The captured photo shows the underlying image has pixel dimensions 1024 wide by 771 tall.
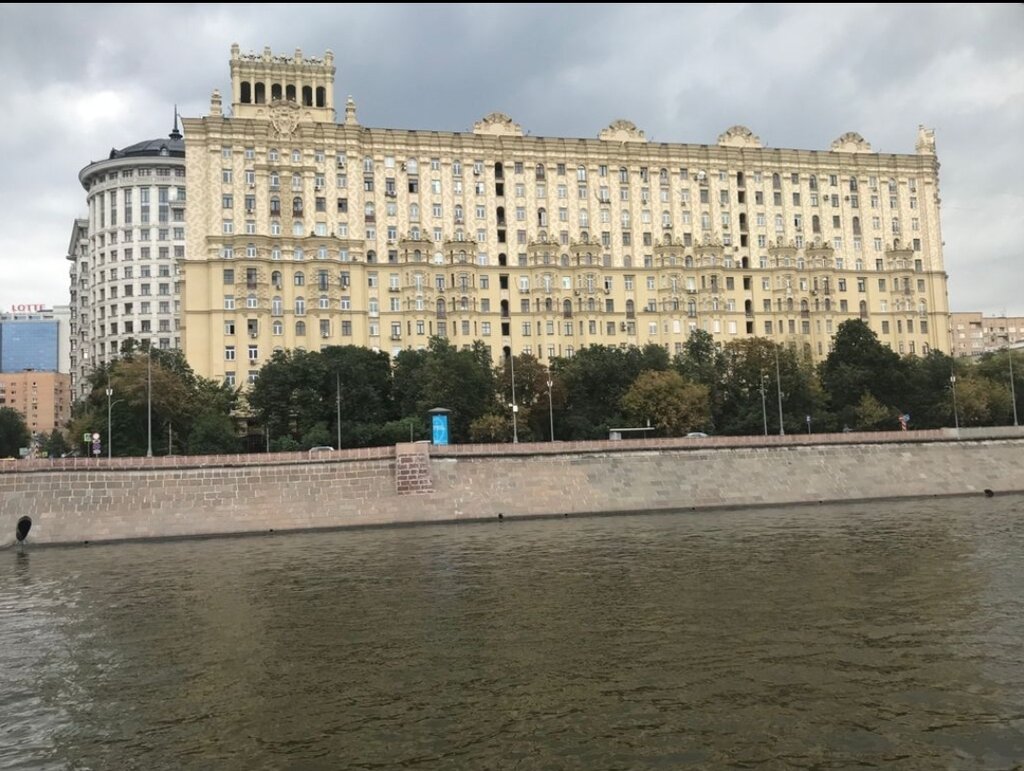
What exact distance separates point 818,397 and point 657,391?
72.4ft

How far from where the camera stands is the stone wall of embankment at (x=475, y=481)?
51438 millimetres

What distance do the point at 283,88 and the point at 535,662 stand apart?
341 ft

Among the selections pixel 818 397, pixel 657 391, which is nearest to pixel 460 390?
pixel 657 391

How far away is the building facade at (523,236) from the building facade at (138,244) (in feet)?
161

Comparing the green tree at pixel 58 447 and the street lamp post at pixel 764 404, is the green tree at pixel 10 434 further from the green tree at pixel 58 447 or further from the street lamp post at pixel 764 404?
the street lamp post at pixel 764 404

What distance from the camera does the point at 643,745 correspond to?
1354 centimetres

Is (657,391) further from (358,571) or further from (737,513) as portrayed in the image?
(358,571)

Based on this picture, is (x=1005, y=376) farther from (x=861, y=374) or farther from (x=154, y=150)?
(x=154, y=150)

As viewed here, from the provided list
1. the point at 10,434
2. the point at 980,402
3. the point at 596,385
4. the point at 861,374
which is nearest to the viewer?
the point at 596,385

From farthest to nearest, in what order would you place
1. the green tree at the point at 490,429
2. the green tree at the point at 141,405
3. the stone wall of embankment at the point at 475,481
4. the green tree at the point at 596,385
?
the green tree at the point at 596,385 < the green tree at the point at 490,429 < the green tree at the point at 141,405 < the stone wall of embankment at the point at 475,481

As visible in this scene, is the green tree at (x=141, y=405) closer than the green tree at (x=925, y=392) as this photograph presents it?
Yes

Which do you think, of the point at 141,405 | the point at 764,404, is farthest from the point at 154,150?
the point at 764,404

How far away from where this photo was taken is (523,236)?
358 feet

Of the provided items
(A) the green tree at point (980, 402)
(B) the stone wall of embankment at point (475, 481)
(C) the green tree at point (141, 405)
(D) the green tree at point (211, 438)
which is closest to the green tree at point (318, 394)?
(C) the green tree at point (141, 405)
